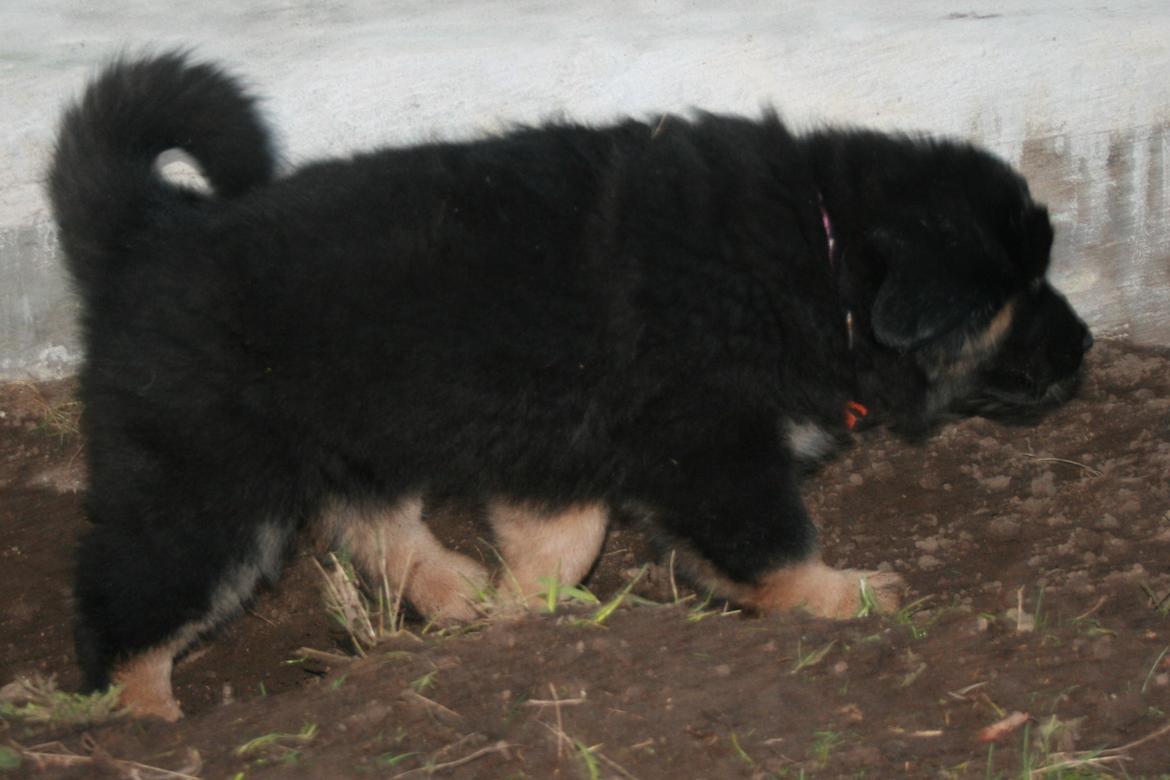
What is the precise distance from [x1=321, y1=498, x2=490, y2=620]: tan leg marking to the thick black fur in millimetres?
478

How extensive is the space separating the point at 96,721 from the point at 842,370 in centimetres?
198

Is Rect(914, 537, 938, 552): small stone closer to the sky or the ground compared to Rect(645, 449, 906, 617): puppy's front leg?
closer to the ground

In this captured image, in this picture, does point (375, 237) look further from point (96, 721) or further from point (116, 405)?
point (96, 721)

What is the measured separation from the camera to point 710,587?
11.1 ft

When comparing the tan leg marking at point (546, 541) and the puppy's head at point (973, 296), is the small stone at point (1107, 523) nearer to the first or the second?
the puppy's head at point (973, 296)

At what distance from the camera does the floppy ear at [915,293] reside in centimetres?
300

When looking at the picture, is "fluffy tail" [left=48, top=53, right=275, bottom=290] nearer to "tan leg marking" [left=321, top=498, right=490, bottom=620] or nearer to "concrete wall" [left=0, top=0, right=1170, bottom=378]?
"concrete wall" [left=0, top=0, right=1170, bottom=378]

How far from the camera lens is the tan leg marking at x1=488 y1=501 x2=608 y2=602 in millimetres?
3562

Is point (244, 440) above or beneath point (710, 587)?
above

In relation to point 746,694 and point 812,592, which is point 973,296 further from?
point 746,694

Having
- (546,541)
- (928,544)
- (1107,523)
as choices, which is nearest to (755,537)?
(546,541)

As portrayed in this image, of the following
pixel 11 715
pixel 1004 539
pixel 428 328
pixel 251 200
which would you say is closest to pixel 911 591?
pixel 1004 539

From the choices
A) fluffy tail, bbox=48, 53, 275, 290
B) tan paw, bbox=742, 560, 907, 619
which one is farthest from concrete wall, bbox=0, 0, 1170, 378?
tan paw, bbox=742, 560, 907, 619

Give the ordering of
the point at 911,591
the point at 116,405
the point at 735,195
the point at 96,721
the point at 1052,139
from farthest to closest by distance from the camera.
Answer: the point at 1052,139 → the point at 911,591 → the point at 735,195 → the point at 116,405 → the point at 96,721
